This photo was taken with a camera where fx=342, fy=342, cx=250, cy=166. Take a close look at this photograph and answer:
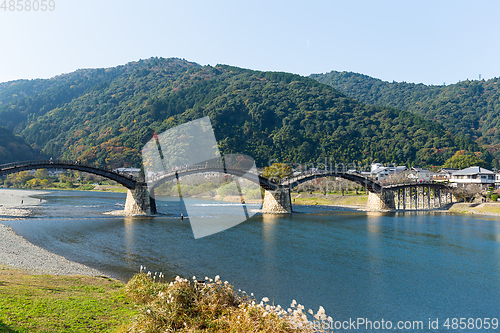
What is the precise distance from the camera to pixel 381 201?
6178 cm

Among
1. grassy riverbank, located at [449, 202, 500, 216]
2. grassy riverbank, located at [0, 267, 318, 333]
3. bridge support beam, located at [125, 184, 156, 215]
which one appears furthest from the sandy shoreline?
grassy riverbank, located at [449, 202, 500, 216]

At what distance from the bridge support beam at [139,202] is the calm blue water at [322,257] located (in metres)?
3.29

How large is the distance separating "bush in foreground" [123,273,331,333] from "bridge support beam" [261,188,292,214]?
1673 inches

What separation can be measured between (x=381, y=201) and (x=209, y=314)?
57.9m

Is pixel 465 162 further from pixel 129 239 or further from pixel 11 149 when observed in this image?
pixel 11 149

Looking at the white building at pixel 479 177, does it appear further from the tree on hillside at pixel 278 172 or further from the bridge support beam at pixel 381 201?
the tree on hillside at pixel 278 172

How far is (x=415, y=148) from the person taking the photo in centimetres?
11144

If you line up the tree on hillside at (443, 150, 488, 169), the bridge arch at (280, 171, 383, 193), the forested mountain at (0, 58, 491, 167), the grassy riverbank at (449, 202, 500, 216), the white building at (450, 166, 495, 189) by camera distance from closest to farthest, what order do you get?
the grassy riverbank at (449, 202, 500, 216) < the bridge arch at (280, 171, 383, 193) < the white building at (450, 166, 495, 189) < the tree on hillside at (443, 150, 488, 169) < the forested mountain at (0, 58, 491, 167)

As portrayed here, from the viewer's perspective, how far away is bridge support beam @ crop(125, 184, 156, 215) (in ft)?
149

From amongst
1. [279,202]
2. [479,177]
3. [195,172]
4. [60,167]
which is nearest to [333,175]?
[279,202]

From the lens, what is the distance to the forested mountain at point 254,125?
11169 centimetres

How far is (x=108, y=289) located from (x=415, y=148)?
4526 inches

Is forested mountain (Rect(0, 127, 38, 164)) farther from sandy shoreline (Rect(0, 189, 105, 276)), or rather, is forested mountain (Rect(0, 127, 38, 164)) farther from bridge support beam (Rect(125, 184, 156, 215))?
sandy shoreline (Rect(0, 189, 105, 276))

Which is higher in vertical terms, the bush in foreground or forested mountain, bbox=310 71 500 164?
forested mountain, bbox=310 71 500 164
